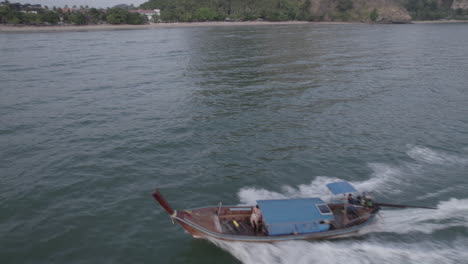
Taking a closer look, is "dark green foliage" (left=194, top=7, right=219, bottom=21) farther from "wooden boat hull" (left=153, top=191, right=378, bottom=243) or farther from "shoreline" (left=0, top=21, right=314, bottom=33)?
"wooden boat hull" (left=153, top=191, right=378, bottom=243)

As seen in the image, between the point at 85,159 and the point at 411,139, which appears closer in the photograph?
the point at 85,159

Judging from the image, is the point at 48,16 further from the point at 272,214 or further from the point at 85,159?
the point at 272,214

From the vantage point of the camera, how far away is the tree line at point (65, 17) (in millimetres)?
129250

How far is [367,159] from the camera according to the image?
23453mm

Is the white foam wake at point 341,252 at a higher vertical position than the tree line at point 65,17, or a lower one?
lower

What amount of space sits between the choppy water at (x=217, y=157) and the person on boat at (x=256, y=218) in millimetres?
887

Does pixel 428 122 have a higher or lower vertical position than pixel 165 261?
higher

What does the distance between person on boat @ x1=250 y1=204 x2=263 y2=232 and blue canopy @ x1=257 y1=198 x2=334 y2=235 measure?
367mm

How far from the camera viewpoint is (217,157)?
23688mm

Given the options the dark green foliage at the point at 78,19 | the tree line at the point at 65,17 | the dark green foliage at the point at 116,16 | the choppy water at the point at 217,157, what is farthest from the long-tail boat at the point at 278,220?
the dark green foliage at the point at 116,16

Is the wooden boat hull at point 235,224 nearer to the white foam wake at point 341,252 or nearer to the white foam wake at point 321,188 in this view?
the white foam wake at point 341,252

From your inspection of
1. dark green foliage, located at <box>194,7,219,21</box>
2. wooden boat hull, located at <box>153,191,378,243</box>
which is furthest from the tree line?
wooden boat hull, located at <box>153,191,378,243</box>

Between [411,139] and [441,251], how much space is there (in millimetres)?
12716

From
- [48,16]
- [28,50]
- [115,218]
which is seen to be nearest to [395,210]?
[115,218]
